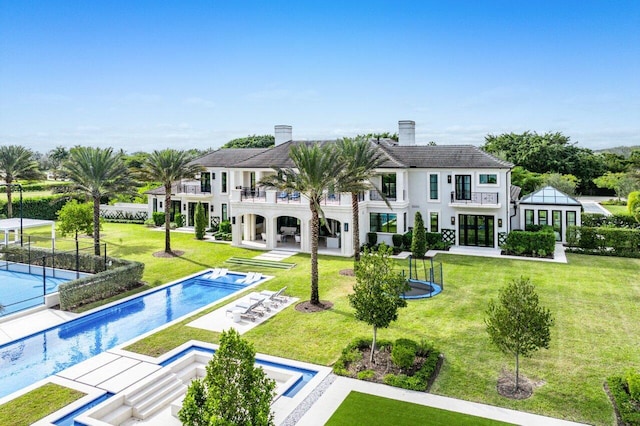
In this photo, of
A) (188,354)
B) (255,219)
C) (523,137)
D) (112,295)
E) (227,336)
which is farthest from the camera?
(523,137)

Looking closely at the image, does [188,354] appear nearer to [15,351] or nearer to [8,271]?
[15,351]

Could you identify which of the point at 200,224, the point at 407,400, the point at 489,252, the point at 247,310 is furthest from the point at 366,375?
the point at 200,224

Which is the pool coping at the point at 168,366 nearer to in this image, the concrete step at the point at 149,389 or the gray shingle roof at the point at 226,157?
the concrete step at the point at 149,389

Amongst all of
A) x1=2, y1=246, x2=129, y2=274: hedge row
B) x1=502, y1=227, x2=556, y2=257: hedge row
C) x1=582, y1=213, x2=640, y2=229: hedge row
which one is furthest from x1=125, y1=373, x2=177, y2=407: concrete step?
x1=582, y1=213, x2=640, y2=229: hedge row

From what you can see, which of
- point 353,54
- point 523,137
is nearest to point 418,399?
point 353,54

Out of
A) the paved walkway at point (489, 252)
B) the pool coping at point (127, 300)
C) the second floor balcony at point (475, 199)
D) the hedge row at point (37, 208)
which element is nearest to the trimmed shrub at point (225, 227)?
the pool coping at point (127, 300)

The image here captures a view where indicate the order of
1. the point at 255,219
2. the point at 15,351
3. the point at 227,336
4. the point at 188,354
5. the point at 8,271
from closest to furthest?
the point at 227,336, the point at 188,354, the point at 15,351, the point at 8,271, the point at 255,219

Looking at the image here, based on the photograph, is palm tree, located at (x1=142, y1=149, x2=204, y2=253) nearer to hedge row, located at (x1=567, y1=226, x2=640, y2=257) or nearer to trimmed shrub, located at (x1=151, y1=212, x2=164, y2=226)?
trimmed shrub, located at (x1=151, y1=212, x2=164, y2=226)
